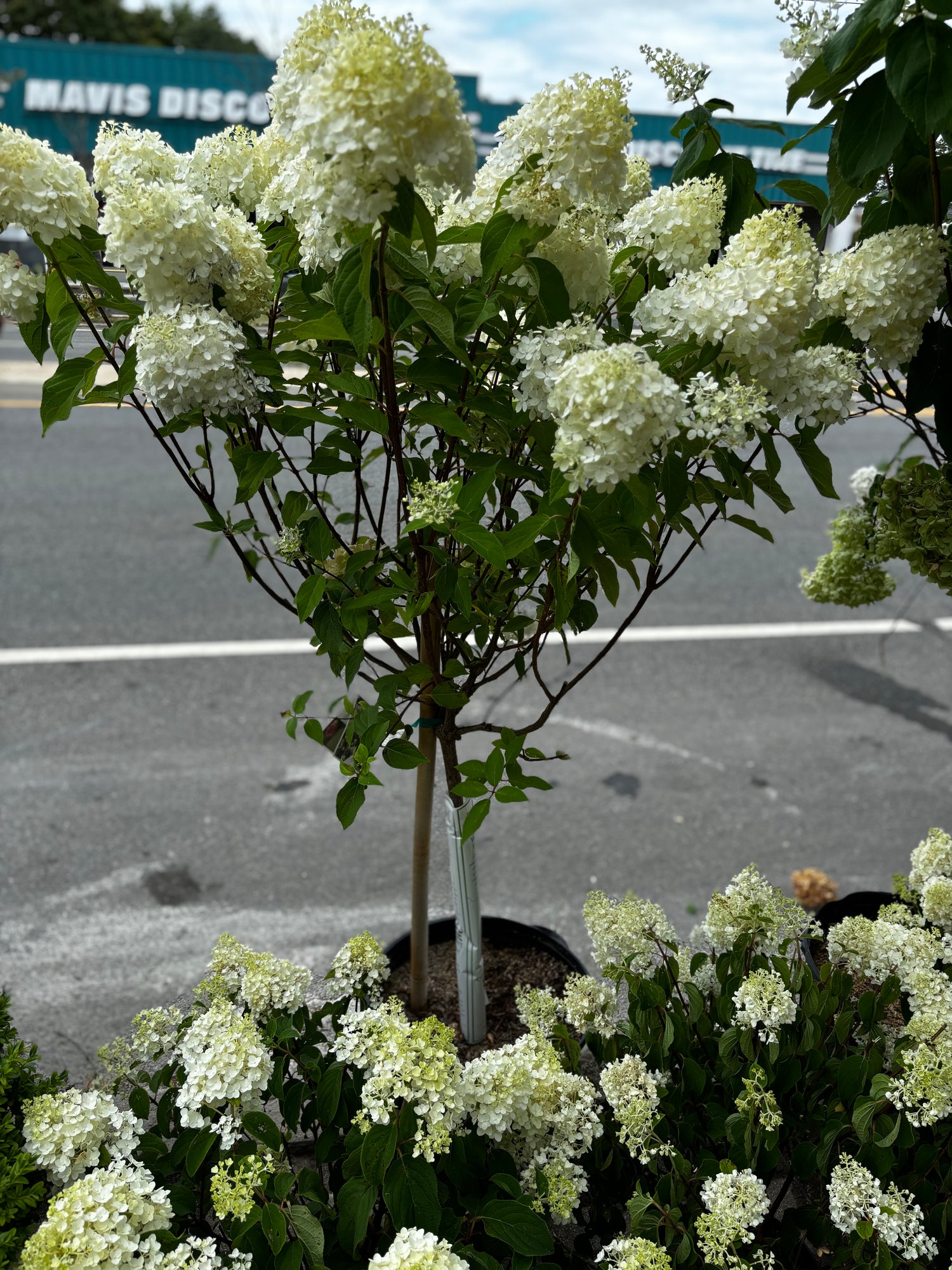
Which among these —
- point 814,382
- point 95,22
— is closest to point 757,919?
point 814,382

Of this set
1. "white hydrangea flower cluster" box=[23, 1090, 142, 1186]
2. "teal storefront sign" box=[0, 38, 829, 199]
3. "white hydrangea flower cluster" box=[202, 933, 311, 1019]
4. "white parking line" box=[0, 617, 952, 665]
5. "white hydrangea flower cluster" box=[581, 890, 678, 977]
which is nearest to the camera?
"white hydrangea flower cluster" box=[23, 1090, 142, 1186]

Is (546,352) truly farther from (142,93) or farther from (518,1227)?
(142,93)

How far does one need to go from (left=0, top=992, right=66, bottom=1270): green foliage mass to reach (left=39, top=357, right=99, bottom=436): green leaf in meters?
0.81

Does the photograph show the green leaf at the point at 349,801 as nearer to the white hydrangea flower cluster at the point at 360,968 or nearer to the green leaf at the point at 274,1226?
the white hydrangea flower cluster at the point at 360,968

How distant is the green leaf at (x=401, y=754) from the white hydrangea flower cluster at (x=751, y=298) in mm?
636

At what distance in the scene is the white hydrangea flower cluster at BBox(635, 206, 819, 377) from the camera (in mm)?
1021

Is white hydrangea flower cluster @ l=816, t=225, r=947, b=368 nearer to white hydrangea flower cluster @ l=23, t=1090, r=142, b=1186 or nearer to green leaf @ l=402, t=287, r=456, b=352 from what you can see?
green leaf @ l=402, t=287, r=456, b=352

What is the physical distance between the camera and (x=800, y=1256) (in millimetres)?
1335

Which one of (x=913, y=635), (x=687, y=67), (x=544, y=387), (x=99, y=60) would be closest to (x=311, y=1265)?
(x=544, y=387)

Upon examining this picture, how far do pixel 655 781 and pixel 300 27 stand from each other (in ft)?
9.81

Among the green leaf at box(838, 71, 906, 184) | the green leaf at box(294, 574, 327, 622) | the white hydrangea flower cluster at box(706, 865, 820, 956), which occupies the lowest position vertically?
the white hydrangea flower cluster at box(706, 865, 820, 956)

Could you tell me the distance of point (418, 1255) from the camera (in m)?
1.00

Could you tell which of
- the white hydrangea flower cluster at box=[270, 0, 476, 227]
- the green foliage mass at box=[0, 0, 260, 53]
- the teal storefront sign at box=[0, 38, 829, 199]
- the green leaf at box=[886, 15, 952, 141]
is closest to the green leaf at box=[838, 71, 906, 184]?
the green leaf at box=[886, 15, 952, 141]

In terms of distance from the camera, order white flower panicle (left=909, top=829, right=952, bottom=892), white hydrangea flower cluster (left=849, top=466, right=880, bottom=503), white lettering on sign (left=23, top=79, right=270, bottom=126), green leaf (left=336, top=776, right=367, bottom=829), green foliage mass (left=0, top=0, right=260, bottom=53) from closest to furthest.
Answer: green leaf (left=336, top=776, right=367, bottom=829) → white flower panicle (left=909, top=829, right=952, bottom=892) → white hydrangea flower cluster (left=849, top=466, right=880, bottom=503) → white lettering on sign (left=23, top=79, right=270, bottom=126) → green foliage mass (left=0, top=0, right=260, bottom=53)
